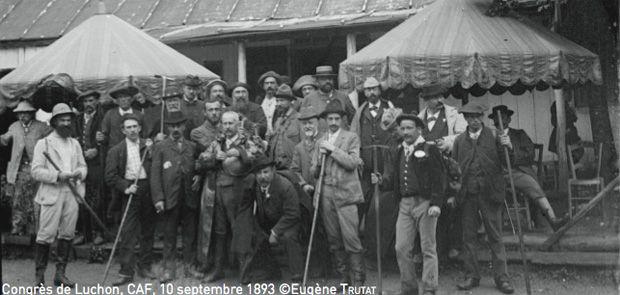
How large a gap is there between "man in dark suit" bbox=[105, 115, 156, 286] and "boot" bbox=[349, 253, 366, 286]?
2448 millimetres

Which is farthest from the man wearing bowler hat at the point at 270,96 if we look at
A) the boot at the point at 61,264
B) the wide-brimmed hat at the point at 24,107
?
the wide-brimmed hat at the point at 24,107

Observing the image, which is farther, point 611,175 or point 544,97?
point 544,97

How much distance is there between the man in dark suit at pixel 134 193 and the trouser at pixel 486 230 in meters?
3.59

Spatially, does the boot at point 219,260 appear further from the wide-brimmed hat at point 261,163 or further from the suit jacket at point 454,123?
the suit jacket at point 454,123

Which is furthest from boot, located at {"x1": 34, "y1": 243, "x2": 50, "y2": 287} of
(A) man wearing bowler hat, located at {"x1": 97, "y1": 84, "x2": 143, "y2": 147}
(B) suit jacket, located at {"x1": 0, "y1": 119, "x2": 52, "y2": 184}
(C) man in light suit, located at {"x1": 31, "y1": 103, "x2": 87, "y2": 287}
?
(B) suit jacket, located at {"x1": 0, "y1": 119, "x2": 52, "y2": 184}

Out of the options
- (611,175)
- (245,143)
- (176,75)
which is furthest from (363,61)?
(611,175)

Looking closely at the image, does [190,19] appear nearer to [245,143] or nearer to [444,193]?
[245,143]

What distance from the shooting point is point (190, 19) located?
1441 centimetres

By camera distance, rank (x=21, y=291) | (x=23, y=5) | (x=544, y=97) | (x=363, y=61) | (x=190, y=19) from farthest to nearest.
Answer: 1. (x=23, y=5)
2. (x=190, y=19)
3. (x=544, y=97)
4. (x=363, y=61)
5. (x=21, y=291)

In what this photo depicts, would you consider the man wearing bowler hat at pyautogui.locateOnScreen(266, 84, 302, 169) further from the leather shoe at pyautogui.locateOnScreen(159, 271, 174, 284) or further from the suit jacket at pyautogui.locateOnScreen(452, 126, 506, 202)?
the suit jacket at pyautogui.locateOnScreen(452, 126, 506, 202)

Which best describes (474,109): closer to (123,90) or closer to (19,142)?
(123,90)

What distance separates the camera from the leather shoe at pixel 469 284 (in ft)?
24.8

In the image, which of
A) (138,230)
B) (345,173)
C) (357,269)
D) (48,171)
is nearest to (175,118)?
(138,230)

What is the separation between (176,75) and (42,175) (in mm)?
3017
